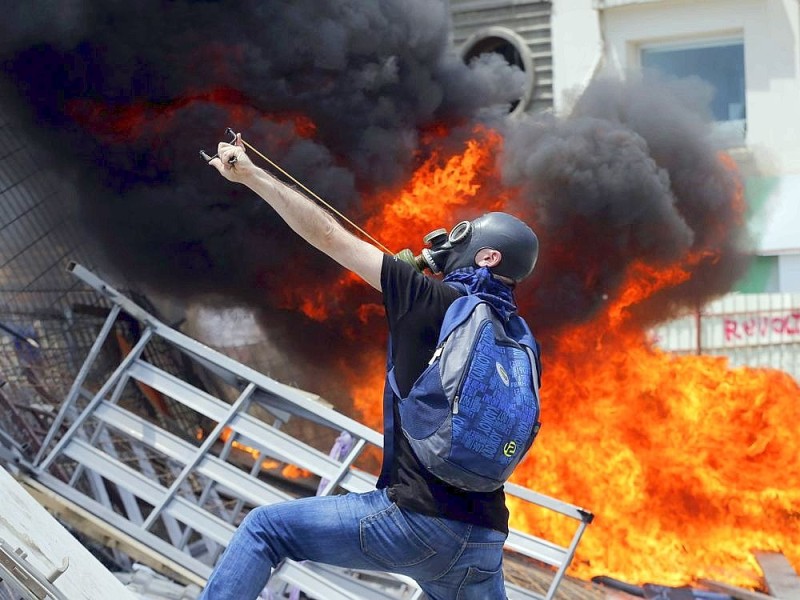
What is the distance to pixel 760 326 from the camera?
1249 centimetres

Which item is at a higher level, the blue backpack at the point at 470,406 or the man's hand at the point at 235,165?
the man's hand at the point at 235,165

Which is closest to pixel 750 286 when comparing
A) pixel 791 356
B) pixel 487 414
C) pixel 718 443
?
pixel 791 356

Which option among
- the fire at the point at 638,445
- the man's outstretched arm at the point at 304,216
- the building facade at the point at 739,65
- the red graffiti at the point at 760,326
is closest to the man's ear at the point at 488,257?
the man's outstretched arm at the point at 304,216

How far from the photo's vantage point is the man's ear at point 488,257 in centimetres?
332

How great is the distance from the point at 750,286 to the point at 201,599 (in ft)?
34.7

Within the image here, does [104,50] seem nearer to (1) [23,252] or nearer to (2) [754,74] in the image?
(1) [23,252]

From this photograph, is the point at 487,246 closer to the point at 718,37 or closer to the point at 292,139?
the point at 292,139

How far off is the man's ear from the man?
0.14 metres

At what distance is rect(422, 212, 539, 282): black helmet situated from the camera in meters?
3.34

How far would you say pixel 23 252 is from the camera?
7.09 meters

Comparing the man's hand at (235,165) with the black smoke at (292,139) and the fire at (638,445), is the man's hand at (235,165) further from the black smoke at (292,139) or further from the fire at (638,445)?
the fire at (638,445)

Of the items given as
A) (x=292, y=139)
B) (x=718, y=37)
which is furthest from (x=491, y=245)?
(x=718, y=37)

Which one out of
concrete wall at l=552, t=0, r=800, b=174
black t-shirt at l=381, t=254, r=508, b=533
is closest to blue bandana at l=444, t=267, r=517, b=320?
black t-shirt at l=381, t=254, r=508, b=533

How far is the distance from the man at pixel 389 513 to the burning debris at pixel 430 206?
441 centimetres
